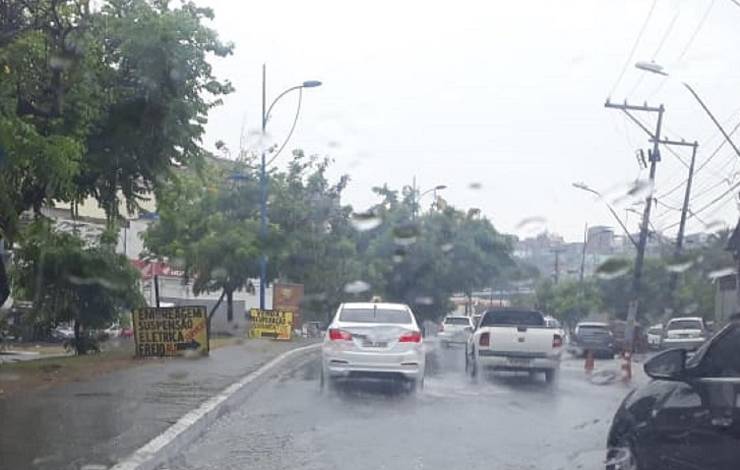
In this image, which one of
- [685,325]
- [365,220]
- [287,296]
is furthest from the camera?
[365,220]

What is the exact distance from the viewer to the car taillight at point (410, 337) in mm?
18109

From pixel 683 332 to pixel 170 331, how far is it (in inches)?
722

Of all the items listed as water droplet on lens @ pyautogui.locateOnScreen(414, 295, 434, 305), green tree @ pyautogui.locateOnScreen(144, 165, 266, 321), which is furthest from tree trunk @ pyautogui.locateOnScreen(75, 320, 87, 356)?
water droplet on lens @ pyautogui.locateOnScreen(414, 295, 434, 305)

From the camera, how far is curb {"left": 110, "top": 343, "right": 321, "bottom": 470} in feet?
31.8

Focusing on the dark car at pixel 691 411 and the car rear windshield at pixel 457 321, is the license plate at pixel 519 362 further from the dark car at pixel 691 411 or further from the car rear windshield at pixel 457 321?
the car rear windshield at pixel 457 321

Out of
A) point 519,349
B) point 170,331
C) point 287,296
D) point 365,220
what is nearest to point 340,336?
point 519,349

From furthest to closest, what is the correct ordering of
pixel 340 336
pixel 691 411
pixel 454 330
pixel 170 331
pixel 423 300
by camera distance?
pixel 423 300 < pixel 454 330 < pixel 170 331 < pixel 340 336 < pixel 691 411

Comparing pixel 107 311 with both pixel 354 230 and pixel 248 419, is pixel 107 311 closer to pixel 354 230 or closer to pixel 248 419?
pixel 248 419

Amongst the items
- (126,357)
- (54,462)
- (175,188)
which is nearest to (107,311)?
(126,357)

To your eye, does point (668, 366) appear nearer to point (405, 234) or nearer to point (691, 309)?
point (691, 309)

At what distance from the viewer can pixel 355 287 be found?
146 feet

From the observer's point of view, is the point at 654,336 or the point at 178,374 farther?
the point at 654,336

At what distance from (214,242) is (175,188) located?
51.0 feet

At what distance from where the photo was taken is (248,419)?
1436 centimetres
